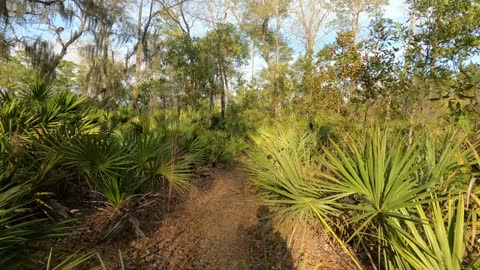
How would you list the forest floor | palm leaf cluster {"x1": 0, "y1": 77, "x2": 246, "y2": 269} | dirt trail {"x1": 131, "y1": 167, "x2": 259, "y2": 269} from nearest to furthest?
1. palm leaf cluster {"x1": 0, "y1": 77, "x2": 246, "y2": 269}
2. the forest floor
3. dirt trail {"x1": 131, "y1": 167, "x2": 259, "y2": 269}

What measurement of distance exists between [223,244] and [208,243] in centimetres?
27

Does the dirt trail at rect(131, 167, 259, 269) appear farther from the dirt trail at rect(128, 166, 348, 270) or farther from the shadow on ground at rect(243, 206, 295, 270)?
the shadow on ground at rect(243, 206, 295, 270)

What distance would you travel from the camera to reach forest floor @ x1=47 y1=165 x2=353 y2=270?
379cm

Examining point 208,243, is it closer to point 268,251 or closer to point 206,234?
point 206,234

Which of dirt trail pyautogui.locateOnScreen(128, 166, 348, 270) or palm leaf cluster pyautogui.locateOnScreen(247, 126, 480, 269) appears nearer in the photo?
palm leaf cluster pyautogui.locateOnScreen(247, 126, 480, 269)

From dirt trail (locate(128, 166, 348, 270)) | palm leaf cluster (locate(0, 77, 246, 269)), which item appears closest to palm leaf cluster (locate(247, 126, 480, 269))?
dirt trail (locate(128, 166, 348, 270))

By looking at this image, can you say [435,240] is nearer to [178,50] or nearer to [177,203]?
[177,203]

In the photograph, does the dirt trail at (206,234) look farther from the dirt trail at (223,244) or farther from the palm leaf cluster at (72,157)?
the palm leaf cluster at (72,157)

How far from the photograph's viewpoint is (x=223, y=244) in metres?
4.52

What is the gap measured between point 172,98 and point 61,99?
28.7 ft

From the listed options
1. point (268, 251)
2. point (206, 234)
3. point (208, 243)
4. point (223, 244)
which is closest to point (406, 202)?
point (268, 251)

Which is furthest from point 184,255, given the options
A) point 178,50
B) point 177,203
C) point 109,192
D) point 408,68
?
point 178,50

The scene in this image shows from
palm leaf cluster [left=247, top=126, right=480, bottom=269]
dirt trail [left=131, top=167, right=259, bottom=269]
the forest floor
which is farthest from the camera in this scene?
dirt trail [left=131, top=167, right=259, bottom=269]

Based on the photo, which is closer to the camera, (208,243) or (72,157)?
(72,157)
